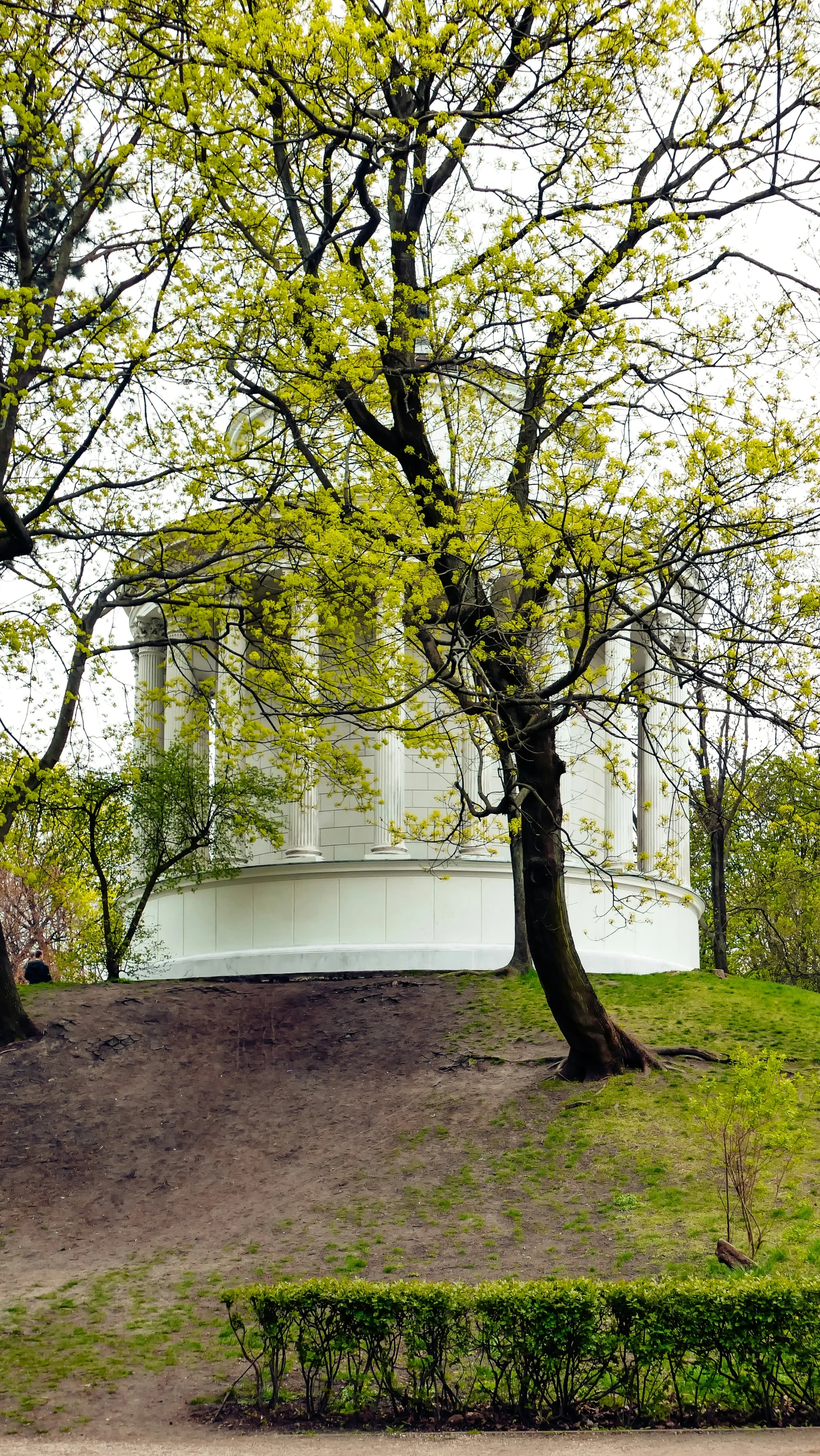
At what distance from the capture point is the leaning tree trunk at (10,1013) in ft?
65.3

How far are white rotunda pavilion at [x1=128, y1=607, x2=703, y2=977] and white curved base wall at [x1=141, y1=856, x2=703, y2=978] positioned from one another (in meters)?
0.03

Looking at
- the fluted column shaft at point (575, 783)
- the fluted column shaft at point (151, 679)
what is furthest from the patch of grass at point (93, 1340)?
the fluted column shaft at point (151, 679)

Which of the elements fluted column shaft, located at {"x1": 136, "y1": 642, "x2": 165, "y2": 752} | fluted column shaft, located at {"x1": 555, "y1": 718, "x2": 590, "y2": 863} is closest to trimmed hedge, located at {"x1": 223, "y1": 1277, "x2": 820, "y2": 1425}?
fluted column shaft, located at {"x1": 555, "y1": 718, "x2": 590, "y2": 863}

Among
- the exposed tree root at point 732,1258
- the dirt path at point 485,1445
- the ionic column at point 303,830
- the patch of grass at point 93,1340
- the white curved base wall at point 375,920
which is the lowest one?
the patch of grass at point 93,1340

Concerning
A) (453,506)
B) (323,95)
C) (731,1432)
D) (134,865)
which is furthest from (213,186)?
(134,865)

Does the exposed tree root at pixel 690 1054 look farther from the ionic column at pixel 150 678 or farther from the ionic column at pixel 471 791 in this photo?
the ionic column at pixel 150 678

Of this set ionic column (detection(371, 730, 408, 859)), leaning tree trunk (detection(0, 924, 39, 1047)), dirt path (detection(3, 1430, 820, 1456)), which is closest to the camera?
dirt path (detection(3, 1430, 820, 1456))

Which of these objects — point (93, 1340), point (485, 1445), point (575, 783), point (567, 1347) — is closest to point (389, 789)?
point (575, 783)

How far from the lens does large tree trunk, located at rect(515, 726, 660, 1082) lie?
1711 centimetres

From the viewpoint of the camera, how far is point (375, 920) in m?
27.1

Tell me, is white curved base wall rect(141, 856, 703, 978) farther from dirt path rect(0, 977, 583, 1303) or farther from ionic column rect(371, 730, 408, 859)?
dirt path rect(0, 977, 583, 1303)

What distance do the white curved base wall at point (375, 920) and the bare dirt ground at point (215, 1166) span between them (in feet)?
5.50

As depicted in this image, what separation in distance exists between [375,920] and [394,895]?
656 millimetres

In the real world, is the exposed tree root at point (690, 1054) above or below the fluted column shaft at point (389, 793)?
below
